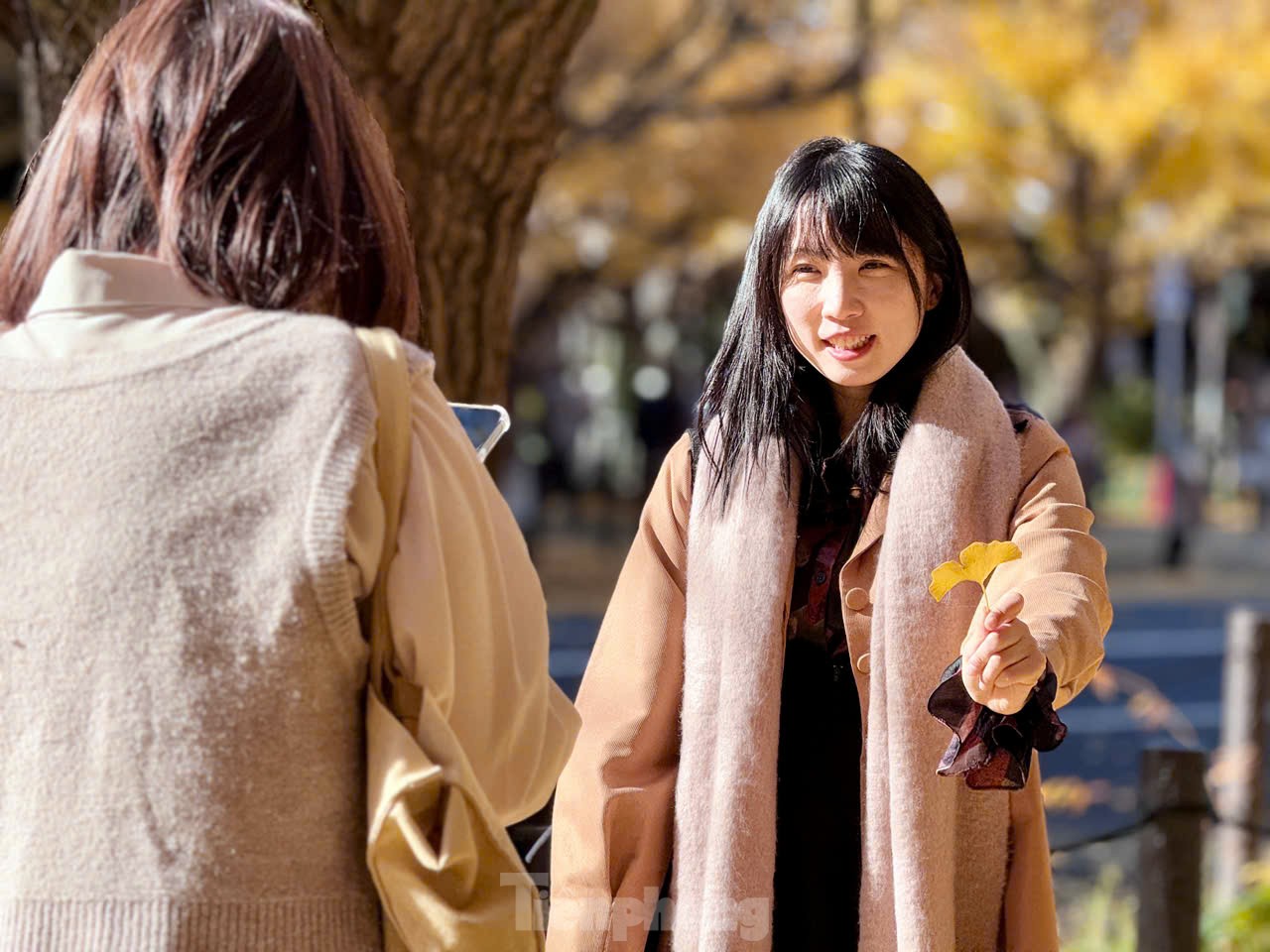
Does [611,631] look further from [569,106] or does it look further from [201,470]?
[569,106]

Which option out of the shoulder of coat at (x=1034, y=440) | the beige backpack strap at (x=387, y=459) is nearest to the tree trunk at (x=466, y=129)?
the shoulder of coat at (x=1034, y=440)

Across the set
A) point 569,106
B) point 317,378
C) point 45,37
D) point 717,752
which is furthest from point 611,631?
point 569,106

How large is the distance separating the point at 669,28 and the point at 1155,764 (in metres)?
12.2

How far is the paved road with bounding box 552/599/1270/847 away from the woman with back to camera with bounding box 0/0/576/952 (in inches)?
116

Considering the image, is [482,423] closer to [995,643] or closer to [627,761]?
[627,761]

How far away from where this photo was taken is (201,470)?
1700 millimetres

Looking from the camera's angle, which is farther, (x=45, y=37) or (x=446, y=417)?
(x=45, y=37)

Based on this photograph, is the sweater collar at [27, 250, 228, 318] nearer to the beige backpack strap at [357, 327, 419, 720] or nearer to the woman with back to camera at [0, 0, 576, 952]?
the woman with back to camera at [0, 0, 576, 952]

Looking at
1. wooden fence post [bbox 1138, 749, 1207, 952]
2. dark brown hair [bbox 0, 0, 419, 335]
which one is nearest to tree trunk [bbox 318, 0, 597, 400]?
dark brown hair [bbox 0, 0, 419, 335]

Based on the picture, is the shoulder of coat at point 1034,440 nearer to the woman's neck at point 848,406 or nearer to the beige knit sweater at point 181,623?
the woman's neck at point 848,406

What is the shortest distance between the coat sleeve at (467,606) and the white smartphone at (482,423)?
0.32 m

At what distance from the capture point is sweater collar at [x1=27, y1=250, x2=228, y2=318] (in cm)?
173

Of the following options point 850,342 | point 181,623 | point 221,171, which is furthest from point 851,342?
point 181,623

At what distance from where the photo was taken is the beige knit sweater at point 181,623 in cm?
169
